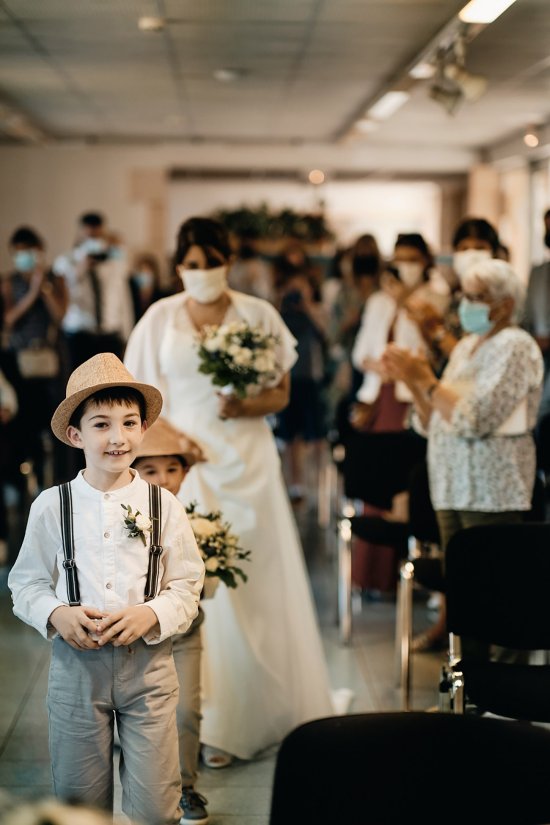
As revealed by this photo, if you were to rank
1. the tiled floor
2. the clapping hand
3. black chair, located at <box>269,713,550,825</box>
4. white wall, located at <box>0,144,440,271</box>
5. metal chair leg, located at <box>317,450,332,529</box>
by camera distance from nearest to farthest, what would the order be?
black chair, located at <box>269,713,550,825</box>
the tiled floor
the clapping hand
metal chair leg, located at <box>317,450,332,529</box>
white wall, located at <box>0,144,440,271</box>

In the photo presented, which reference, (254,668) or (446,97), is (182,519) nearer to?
(254,668)

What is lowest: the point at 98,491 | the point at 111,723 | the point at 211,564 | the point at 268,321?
the point at 111,723

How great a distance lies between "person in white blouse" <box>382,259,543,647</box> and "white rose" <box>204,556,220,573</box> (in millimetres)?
1141

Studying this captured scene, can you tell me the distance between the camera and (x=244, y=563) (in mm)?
3912

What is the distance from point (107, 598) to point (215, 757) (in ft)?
5.21

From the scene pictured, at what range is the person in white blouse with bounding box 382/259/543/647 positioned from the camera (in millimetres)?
3842

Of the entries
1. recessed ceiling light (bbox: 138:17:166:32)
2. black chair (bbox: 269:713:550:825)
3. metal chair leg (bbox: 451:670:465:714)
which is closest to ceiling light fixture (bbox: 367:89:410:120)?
recessed ceiling light (bbox: 138:17:166:32)

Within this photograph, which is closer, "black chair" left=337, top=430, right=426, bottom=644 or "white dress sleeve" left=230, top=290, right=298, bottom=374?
"white dress sleeve" left=230, top=290, right=298, bottom=374

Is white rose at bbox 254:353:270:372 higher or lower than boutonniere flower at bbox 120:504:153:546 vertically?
higher

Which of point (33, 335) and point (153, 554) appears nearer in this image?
Result: point (153, 554)

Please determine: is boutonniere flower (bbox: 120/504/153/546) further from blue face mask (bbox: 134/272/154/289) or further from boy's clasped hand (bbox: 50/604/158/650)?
blue face mask (bbox: 134/272/154/289)

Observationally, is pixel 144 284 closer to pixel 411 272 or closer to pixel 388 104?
pixel 388 104

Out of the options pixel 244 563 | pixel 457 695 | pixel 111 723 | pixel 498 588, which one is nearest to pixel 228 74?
pixel 244 563

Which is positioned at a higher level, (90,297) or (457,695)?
(90,297)
